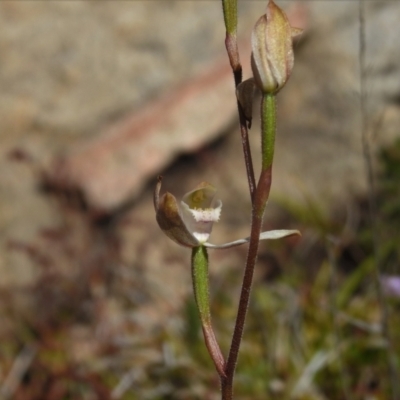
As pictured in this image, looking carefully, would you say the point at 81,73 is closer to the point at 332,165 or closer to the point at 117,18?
the point at 117,18

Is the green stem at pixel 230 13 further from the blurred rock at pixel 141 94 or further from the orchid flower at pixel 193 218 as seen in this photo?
the blurred rock at pixel 141 94

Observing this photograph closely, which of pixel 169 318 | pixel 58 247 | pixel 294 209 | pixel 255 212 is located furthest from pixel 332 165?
pixel 255 212

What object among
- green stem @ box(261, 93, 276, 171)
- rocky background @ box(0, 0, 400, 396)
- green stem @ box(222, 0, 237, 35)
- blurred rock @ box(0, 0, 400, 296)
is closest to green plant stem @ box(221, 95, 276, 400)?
green stem @ box(261, 93, 276, 171)

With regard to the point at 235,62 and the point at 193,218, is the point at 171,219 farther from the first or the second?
the point at 235,62

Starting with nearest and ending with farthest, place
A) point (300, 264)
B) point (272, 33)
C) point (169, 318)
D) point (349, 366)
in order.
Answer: point (272, 33) < point (349, 366) < point (169, 318) < point (300, 264)

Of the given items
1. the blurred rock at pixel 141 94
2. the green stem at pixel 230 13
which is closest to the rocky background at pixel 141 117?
the blurred rock at pixel 141 94
